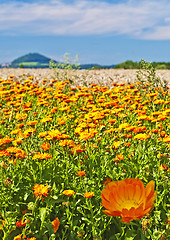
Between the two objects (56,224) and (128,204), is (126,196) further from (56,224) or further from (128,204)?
(56,224)

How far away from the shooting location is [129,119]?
4.75 m

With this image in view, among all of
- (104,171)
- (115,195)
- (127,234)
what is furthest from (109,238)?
(115,195)

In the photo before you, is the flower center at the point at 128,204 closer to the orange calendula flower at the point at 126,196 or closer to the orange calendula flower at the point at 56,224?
the orange calendula flower at the point at 126,196

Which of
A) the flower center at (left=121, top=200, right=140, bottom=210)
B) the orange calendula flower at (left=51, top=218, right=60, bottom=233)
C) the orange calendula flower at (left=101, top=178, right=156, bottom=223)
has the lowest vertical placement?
the orange calendula flower at (left=51, top=218, right=60, bottom=233)

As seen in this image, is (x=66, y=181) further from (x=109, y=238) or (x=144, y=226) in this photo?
(x=144, y=226)

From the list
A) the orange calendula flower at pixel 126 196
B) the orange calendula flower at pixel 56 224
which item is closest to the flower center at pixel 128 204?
the orange calendula flower at pixel 126 196

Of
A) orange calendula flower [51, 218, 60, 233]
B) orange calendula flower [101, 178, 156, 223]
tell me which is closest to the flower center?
orange calendula flower [101, 178, 156, 223]

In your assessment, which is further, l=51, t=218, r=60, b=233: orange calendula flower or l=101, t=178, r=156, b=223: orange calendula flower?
l=51, t=218, r=60, b=233: orange calendula flower

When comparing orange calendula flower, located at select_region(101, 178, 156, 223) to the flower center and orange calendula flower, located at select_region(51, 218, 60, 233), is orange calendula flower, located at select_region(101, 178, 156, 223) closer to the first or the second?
the flower center

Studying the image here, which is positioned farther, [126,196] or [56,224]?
[56,224]

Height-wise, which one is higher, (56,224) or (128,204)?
(128,204)

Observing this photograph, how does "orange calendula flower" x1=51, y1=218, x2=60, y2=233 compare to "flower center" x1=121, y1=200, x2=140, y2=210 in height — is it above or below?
below

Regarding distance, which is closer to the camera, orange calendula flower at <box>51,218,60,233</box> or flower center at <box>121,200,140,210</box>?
flower center at <box>121,200,140,210</box>

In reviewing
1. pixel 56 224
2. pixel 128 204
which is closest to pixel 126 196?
pixel 128 204
